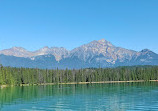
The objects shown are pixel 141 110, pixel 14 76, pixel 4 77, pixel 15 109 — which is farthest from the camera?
pixel 14 76

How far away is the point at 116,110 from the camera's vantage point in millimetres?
59031

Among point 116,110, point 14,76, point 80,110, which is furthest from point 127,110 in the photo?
point 14,76

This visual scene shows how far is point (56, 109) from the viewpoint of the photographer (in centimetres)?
6175

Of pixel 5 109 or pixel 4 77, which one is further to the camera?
pixel 4 77

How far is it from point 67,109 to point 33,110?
7.85 meters

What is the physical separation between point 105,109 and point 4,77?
130 m

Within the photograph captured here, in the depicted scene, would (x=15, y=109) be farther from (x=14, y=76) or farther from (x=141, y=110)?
(x=14, y=76)

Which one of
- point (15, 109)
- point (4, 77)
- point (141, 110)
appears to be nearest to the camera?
point (141, 110)

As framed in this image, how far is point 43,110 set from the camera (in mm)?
60406

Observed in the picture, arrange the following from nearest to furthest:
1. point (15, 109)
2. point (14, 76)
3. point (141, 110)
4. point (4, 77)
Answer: point (141, 110) < point (15, 109) < point (4, 77) < point (14, 76)

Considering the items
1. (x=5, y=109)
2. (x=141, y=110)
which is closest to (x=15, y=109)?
(x=5, y=109)

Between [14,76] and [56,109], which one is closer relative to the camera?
[56,109]

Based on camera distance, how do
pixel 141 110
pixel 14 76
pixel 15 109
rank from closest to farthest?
pixel 141 110 → pixel 15 109 → pixel 14 76

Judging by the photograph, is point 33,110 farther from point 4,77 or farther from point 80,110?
point 4,77
